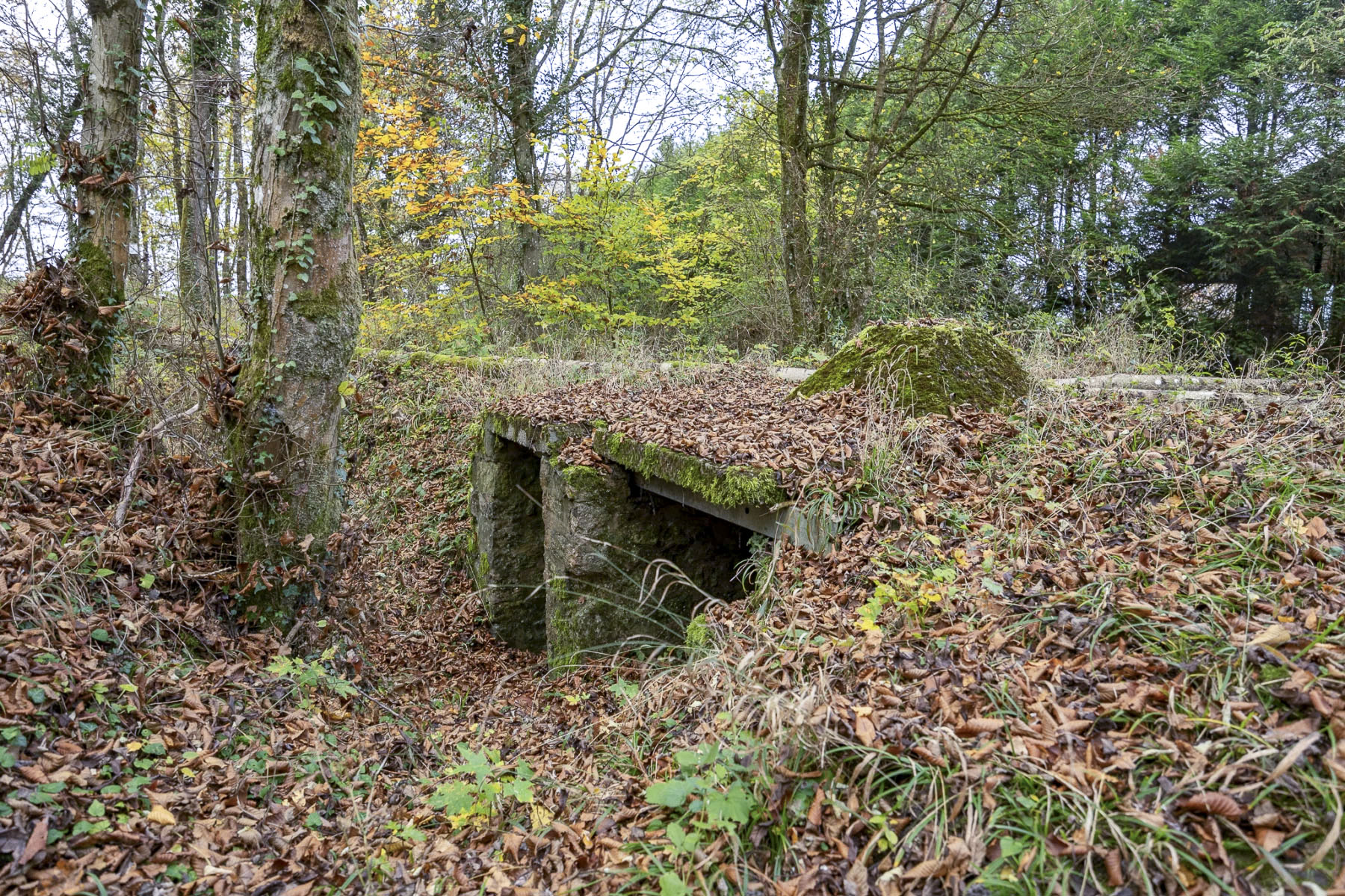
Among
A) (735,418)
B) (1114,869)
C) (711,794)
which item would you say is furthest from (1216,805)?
(735,418)

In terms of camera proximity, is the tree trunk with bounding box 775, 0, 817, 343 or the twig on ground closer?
the twig on ground

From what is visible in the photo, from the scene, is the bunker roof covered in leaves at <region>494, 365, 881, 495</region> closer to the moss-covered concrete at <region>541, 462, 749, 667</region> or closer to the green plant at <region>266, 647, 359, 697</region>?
the moss-covered concrete at <region>541, 462, 749, 667</region>

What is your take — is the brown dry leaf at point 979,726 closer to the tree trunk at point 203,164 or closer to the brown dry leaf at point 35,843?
the brown dry leaf at point 35,843

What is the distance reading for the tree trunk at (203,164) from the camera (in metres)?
3.68

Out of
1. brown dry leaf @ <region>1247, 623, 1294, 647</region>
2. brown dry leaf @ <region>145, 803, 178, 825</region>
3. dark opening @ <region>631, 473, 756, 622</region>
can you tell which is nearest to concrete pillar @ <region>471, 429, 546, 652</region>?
dark opening @ <region>631, 473, 756, 622</region>

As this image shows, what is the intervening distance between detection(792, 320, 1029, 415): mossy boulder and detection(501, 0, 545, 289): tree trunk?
755cm

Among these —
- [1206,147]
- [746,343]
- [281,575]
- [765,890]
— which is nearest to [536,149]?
[746,343]

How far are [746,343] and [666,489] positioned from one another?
930cm

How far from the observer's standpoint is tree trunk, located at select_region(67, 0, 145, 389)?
4.08 m

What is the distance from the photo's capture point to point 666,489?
387 cm

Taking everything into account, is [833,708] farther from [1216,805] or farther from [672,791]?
[1216,805]

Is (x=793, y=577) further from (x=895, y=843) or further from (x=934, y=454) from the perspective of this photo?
(x=895, y=843)

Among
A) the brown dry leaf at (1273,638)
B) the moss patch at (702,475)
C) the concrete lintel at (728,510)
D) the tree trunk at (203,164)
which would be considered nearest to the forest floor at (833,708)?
the brown dry leaf at (1273,638)

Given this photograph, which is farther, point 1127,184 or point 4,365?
point 1127,184
